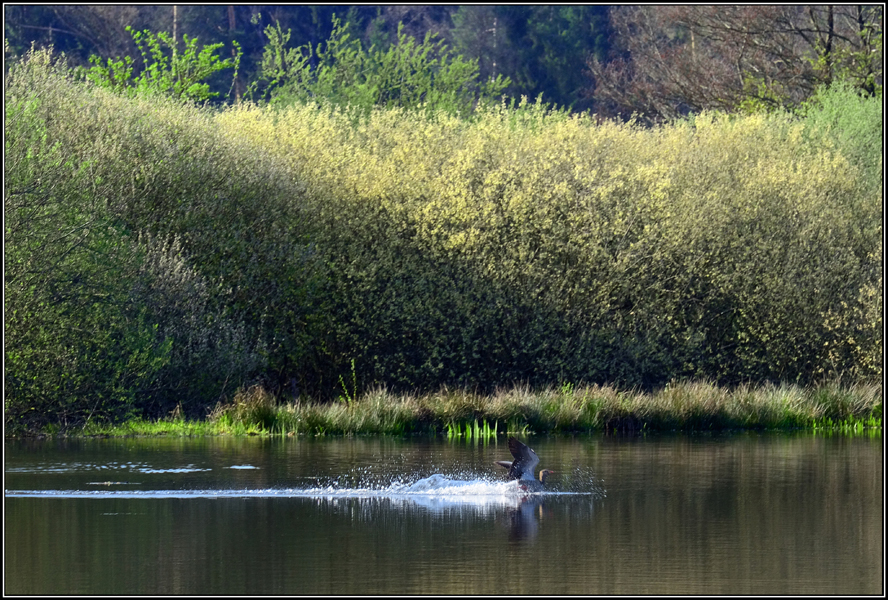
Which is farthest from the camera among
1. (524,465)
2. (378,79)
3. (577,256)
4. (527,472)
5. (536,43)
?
(536,43)

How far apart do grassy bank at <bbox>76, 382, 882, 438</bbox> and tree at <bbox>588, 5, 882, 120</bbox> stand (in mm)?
13880

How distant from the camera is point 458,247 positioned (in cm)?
3086

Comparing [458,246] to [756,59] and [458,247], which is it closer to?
[458,247]

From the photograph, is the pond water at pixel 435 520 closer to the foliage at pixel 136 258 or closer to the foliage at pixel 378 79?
the foliage at pixel 136 258

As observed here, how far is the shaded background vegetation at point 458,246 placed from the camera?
2814 centimetres

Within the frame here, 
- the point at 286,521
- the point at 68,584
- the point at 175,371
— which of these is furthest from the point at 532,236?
the point at 68,584

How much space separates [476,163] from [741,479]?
49.9ft

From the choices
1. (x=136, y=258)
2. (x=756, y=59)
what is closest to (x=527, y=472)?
(x=136, y=258)

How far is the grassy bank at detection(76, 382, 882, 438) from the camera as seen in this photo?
24891 mm

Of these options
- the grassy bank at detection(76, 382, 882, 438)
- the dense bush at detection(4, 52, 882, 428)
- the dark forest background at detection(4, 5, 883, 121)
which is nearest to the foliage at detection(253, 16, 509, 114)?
the dark forest background at detection(4, 5, 883, 121)

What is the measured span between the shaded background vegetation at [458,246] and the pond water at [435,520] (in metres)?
7.11

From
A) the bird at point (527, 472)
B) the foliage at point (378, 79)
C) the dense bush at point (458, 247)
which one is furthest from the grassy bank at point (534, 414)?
the foliage at point (378, 79)

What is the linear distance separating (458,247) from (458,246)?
0.17 feet

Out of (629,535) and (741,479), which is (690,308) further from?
(629,535)
